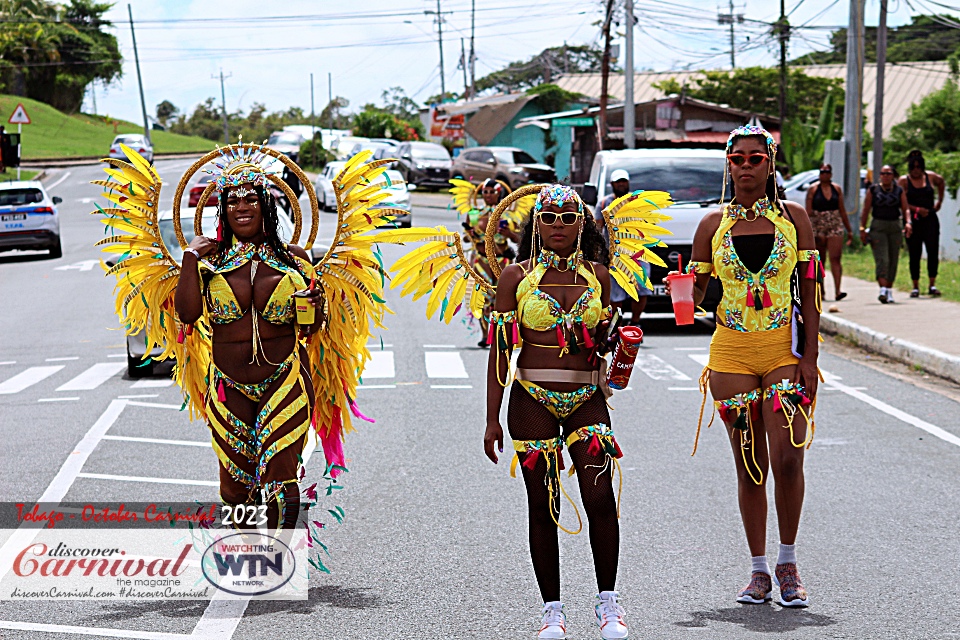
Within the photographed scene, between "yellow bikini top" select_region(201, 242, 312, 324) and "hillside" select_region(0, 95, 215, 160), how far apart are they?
220 ft

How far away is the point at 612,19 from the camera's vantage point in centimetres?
3884

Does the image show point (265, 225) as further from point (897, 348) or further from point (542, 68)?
point (542, 68)

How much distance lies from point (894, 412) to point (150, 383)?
7008 millimetres

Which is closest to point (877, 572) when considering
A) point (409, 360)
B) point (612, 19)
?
point (409, 360)

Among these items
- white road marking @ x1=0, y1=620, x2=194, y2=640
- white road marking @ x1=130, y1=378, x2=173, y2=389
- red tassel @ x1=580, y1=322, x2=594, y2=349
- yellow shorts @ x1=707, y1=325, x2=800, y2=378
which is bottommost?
white road marking @ x1=130, y1=378, x2=173, y2=389

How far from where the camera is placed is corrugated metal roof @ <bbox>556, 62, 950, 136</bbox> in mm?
62062

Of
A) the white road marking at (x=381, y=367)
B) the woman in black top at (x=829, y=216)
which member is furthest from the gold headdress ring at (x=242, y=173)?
the woman in black top at (x=829, y=216)

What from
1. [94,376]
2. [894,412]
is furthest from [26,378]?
[894,412]

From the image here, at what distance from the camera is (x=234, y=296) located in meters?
5.66

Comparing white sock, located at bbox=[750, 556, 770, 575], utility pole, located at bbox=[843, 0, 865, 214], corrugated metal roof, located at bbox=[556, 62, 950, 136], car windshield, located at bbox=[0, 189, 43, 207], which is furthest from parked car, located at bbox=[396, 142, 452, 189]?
white sock, located at bbox=[750, 556, 770, 575]

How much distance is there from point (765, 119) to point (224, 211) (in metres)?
42.4

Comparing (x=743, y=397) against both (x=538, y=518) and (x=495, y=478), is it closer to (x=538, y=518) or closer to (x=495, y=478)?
(x=538, y=518)

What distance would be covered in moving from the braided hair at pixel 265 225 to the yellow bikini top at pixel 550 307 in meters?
1.21

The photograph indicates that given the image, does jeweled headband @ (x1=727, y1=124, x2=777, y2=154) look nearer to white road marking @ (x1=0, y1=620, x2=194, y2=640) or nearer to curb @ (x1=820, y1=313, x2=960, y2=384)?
white road marking @ (x1=0, y1=620, x2=194, y2=640)
